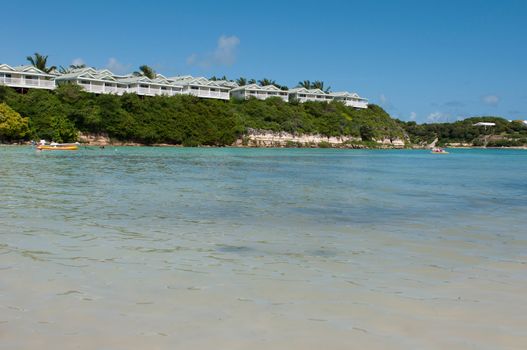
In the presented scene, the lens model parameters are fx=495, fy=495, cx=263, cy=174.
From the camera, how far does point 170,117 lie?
82312 millimetres

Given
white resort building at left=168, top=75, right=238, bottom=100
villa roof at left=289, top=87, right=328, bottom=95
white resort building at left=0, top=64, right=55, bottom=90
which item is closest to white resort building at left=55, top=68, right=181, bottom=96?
white resort building at left=168, top=75, right=238, bottom=100

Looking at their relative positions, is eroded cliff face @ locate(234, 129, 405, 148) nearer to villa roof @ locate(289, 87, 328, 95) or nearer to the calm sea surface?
villa roof @ locate(289, 87, 328, 95)

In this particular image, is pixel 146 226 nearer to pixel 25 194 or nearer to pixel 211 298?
pixel 211 298

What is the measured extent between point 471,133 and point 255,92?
88633mm

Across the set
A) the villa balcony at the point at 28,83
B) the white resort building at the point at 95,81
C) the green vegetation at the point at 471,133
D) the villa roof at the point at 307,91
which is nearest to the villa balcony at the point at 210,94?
the white resort building at the point at 95,81

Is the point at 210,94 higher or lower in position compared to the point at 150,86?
lower

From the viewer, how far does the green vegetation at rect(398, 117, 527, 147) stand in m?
155

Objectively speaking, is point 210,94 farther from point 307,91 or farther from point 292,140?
point 307,91

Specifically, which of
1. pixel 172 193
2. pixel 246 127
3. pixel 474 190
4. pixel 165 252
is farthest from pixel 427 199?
pixel 246 127

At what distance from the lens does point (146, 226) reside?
31.5 ft

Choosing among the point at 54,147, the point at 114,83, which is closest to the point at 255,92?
the point at 114,83

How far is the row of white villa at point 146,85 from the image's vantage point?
73625 millimetres

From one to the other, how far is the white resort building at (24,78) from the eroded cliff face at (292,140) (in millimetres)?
32619

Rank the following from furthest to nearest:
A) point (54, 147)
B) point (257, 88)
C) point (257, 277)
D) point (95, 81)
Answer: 1. point (257, 88)
2. point (95, 81)
3. point (54, 147)
4. point (257, 277)
